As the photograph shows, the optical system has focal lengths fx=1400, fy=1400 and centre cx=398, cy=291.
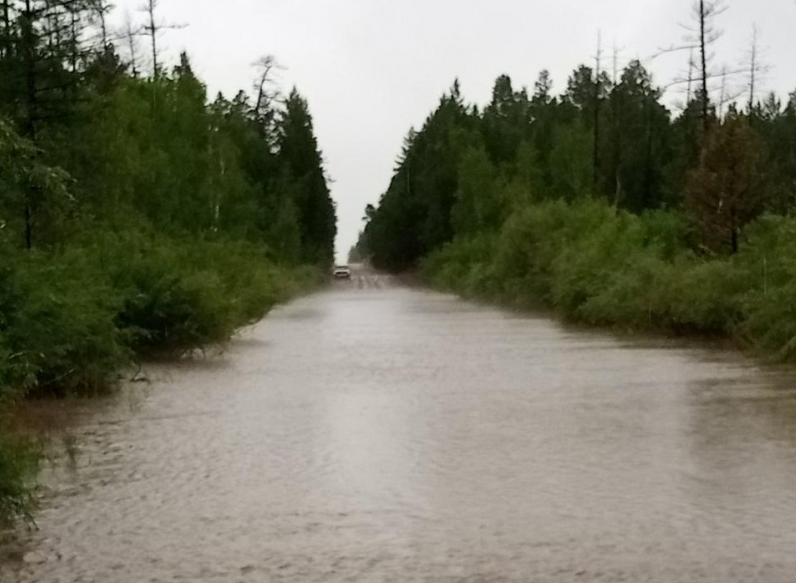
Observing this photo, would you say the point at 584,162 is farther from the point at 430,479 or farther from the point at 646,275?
the point at 430,479

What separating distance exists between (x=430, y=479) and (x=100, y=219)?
25.2m

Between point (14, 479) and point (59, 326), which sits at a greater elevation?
point (59, 326)

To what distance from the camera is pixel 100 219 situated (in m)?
37.8

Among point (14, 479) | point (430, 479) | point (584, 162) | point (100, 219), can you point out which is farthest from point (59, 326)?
point (584, 162)

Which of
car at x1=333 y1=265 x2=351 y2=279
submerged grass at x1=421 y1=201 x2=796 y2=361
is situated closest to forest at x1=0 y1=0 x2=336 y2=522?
submerged grass at x1=421 y1=201 x2=796 y2=361

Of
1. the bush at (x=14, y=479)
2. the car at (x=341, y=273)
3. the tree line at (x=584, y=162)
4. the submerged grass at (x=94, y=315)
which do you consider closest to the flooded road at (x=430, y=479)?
the bush at (x=14, y=479)

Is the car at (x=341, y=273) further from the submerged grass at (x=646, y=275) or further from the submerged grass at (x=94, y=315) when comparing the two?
the submerged grass at (x=94, y=315)

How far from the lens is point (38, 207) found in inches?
1167

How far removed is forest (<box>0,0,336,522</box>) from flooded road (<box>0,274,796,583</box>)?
1185mm

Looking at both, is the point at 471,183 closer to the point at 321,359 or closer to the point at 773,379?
the point at 321,359

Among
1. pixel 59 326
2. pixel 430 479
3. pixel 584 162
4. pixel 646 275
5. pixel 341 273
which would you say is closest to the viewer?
pixel 430 479

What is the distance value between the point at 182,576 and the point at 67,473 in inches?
194

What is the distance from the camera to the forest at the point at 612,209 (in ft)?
112

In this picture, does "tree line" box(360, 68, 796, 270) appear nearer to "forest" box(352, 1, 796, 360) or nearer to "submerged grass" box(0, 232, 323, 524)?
"forest" box(352, 1, 796, 360)
